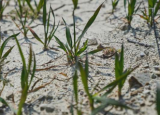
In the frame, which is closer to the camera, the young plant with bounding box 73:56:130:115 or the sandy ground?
the young plant with bounding box 73:56:130:115

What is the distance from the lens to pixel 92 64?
1809 millimetres

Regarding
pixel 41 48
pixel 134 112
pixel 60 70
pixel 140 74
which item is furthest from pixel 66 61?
pixel 134 112

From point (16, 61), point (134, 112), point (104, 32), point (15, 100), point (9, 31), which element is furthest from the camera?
point (9, 31)

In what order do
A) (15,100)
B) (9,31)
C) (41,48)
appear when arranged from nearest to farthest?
(15,100), (41,48), (9,31)

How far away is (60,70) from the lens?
5.85 ft

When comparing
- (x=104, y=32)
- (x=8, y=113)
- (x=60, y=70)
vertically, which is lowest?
(x=8, y=113)

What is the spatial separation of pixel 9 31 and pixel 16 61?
63 cm

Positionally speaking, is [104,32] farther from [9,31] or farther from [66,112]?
[66,112]

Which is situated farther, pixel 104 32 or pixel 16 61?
pixel 104 32

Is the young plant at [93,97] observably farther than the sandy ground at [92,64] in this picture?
No

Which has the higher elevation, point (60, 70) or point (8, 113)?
point (60, 70)

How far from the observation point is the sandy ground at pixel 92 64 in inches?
54.7

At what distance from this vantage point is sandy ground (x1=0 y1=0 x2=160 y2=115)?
1390mm

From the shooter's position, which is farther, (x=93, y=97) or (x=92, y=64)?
(x=92, y=64)
